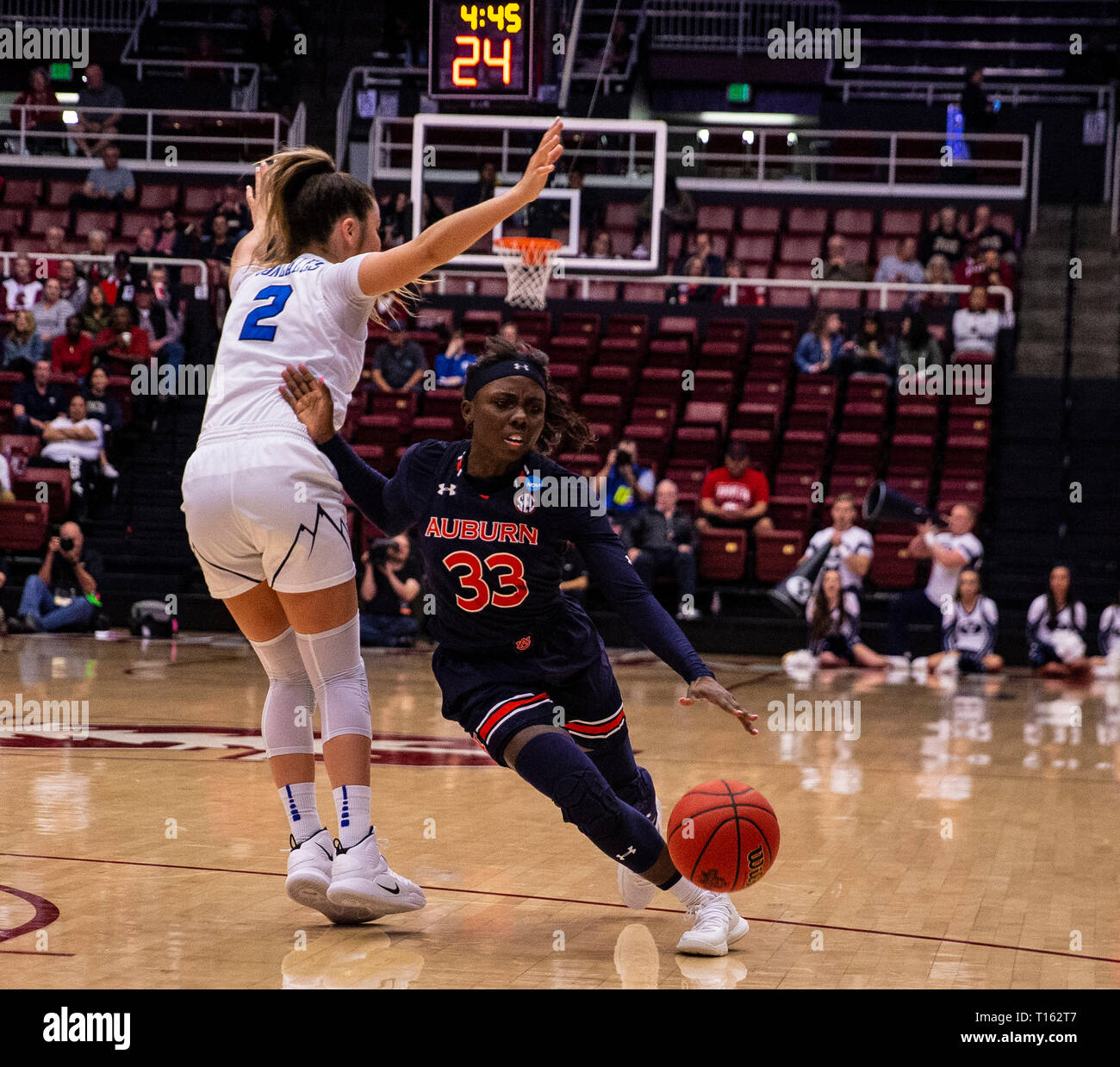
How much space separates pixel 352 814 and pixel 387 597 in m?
9.06

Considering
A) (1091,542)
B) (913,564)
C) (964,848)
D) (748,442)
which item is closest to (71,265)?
(748,442)

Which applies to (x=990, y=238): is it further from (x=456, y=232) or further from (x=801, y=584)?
(x=456, y=232)

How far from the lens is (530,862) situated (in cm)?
484

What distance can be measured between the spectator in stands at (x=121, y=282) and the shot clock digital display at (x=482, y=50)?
4.82 metres

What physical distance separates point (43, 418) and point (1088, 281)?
39.3 ft

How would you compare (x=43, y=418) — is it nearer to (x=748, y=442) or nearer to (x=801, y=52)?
(x=748, y=442)

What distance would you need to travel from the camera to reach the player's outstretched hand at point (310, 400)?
382 cm

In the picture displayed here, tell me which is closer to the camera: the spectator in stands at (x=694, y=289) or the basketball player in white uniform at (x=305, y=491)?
the basketball player in white uniform at (x=305, y=491)

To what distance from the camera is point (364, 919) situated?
393cm

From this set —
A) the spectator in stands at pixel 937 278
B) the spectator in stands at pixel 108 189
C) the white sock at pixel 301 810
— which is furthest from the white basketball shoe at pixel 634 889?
the spectator in stands at pixel 108 189

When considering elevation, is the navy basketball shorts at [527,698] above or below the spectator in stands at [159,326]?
below

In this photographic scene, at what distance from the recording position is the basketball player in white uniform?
3.75m

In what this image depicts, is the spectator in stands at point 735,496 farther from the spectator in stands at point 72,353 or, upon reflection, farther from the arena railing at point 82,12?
the arena railing at point 82,12

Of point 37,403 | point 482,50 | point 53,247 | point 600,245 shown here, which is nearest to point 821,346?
point 600,245
